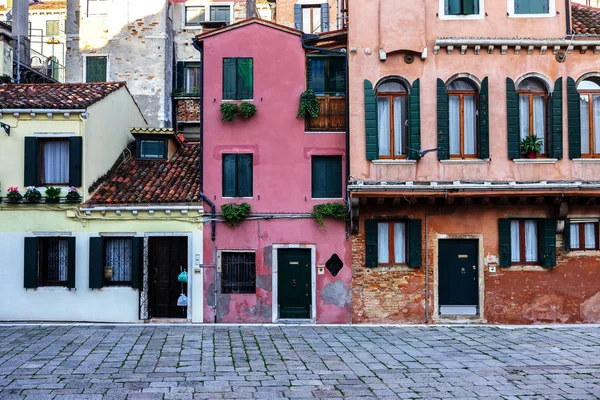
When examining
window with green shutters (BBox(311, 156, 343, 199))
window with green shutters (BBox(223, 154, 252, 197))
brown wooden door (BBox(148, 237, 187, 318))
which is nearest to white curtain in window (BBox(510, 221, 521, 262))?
window with green shutters (BBox(311, 156, 343, 199))

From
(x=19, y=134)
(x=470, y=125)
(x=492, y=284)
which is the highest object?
(x=470, y=125)

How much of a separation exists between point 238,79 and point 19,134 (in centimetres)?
655

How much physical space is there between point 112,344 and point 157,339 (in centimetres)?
109

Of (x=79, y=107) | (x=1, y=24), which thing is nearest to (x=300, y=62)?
(x=79, y=107)

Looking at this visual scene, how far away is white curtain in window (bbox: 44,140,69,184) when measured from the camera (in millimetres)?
17609

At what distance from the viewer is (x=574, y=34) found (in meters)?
16.6

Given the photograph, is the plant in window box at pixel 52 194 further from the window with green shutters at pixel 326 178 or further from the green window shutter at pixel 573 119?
the green window shutter at pixel 573 119

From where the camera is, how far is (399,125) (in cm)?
1698

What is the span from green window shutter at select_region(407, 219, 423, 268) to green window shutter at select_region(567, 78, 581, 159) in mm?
4648

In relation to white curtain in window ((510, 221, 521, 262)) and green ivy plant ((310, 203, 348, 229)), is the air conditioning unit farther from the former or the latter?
white curtain in window ((510, 221, 521, 262))

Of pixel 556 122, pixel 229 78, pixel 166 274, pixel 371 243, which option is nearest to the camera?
pixel 556 122

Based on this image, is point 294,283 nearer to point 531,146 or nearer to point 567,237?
point 531,146

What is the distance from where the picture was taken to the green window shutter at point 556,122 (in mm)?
16609

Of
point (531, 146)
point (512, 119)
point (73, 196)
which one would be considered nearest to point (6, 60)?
point (73, 196)
